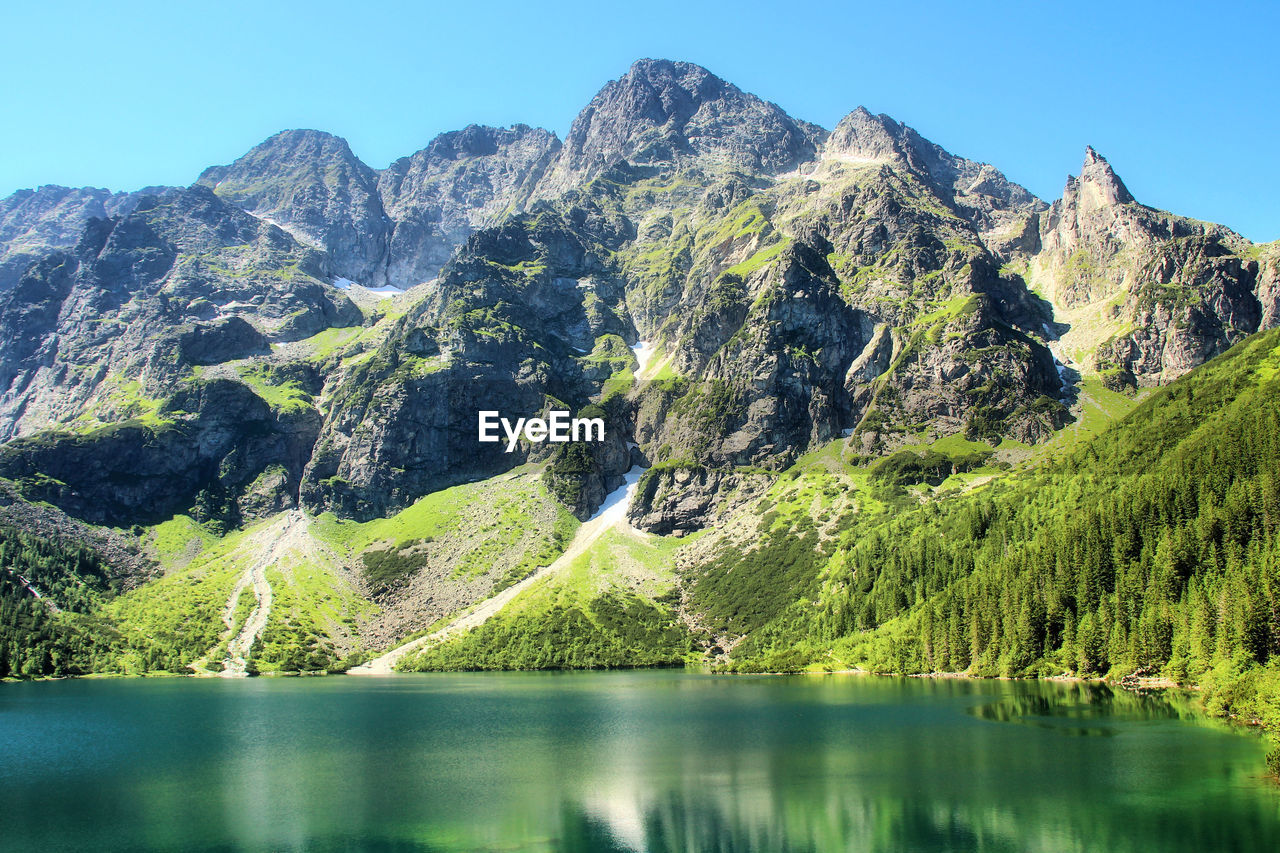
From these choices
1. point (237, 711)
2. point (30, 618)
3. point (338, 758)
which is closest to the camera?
point (338, 758)

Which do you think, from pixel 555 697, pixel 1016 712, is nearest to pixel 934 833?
pixel 1016 712

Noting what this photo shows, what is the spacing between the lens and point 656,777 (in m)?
56.9

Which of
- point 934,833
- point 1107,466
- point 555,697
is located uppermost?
point 1107,466

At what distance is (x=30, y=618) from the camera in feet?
573

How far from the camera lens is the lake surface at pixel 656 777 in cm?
4191

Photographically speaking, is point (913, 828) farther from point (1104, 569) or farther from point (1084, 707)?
point (1104, 569)

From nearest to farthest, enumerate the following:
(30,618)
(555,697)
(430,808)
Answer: (430,808), (555,697), (30,618)

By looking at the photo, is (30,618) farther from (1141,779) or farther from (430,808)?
(1141,779)

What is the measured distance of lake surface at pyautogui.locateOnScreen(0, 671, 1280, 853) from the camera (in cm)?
4191

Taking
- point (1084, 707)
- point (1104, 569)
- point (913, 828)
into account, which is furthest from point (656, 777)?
point (1104, 569)

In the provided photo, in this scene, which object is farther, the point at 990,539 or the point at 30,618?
the point at 30,618

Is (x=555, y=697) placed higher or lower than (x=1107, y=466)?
lower

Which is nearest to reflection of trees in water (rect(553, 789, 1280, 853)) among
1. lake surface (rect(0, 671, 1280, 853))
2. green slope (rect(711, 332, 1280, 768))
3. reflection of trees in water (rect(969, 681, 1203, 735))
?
lake surface (rect(0, 671, 1280, 853))

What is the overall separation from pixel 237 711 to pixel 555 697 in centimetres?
4205
